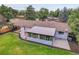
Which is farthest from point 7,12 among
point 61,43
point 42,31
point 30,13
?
point 61,43

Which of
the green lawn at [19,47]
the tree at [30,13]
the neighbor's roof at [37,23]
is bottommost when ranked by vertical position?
the green lawn at [19,47]

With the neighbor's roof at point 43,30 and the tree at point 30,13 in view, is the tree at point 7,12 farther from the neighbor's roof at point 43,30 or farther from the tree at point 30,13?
the neighbor's roof at point 43,30

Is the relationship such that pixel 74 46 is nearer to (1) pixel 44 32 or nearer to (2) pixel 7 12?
(1) pixel 44 32

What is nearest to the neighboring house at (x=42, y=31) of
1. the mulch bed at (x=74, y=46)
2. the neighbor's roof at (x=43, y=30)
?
the neighbor's roof at (x=43, y=30)

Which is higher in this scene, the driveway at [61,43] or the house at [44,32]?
the house at [44,32]

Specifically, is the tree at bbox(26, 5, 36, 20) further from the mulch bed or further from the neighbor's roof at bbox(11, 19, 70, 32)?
the mulch bed
